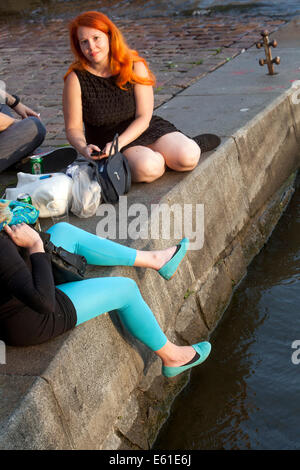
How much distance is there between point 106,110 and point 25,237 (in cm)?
194

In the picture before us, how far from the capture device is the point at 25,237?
3.39 metres

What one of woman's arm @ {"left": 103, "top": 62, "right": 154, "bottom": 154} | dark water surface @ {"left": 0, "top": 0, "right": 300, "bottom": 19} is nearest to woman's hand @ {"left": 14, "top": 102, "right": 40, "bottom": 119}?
woman's arm @ {"left": 103, "top": 62, "right": 154, "bottom": 154}

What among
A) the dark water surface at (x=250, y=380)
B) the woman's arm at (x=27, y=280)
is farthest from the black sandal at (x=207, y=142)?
the woman's arm at (x=27, y=280)

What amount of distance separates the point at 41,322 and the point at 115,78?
2398 mm

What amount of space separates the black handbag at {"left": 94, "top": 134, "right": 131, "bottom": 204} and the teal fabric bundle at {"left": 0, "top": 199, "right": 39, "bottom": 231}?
3.07ft

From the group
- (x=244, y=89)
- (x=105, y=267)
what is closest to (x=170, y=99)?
(x=244, y=89)

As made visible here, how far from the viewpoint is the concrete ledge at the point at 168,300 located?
3062 millimetres

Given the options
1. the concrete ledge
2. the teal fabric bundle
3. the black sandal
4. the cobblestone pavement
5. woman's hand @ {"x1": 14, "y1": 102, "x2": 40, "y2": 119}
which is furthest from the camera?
the cobblestone pavement

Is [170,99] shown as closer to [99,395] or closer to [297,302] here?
[297,302]

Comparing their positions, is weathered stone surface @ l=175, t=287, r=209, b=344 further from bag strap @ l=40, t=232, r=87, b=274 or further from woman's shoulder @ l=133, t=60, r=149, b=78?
woman's shoulder @ l=133, t=60, r=149, b=78

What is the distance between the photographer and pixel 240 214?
5.79 metres

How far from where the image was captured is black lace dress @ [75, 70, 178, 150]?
16.4 feet

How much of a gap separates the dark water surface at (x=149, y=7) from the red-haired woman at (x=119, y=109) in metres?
7.36

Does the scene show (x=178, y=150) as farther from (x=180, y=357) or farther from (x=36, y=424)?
(x=36, y=424)
